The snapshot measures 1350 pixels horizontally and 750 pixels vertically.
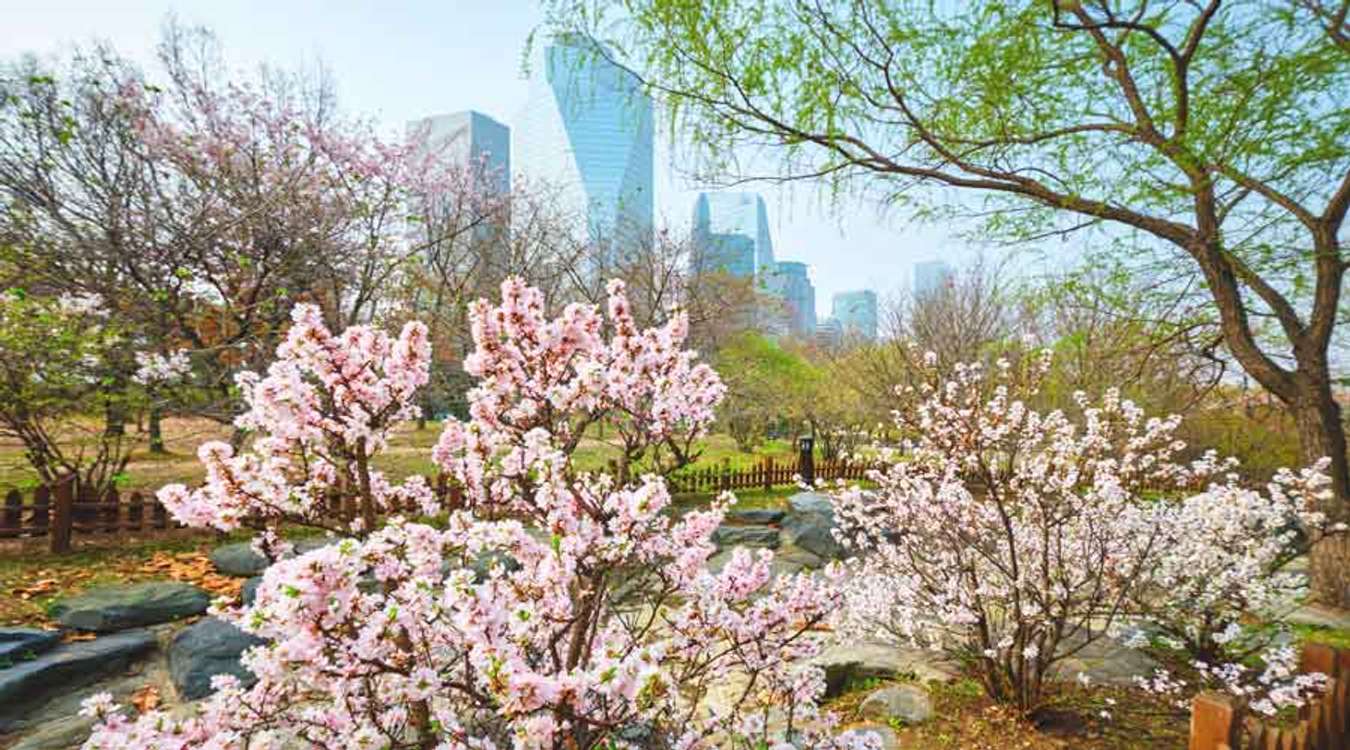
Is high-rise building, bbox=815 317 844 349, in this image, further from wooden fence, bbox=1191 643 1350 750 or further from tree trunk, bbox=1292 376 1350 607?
wooden fence, bbox=1191 643 1350 750

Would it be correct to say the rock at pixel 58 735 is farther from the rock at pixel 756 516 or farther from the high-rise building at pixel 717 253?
the high-rise building at pixel 717 253

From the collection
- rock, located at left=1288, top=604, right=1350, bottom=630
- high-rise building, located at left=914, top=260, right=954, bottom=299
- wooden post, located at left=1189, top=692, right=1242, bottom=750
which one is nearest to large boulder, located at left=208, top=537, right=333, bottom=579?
wooden post, located at left=1189, top=692, right=1242, bottom=750

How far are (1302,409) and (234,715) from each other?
27.7ft

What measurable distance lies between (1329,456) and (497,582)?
25.0ft

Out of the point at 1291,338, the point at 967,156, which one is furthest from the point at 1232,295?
the point at 967,156

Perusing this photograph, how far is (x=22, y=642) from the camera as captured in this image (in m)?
4.18

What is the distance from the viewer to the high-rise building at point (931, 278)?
1570cm

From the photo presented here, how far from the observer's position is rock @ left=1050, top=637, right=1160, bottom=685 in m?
4.23

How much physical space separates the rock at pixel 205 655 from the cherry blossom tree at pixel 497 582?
8.53ft

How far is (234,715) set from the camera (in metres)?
2.00

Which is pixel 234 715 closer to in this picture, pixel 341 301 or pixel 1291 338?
pixel 1291 338

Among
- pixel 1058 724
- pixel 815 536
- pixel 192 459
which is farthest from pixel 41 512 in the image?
pixel 1058 724

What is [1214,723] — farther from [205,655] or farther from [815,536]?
[815,536]

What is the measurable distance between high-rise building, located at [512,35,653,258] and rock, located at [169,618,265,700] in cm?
481
